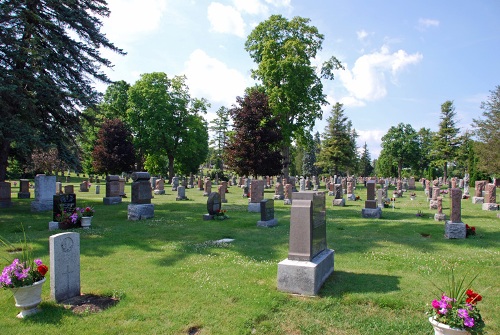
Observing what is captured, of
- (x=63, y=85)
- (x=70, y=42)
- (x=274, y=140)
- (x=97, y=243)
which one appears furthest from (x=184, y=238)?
(x=274, y=140)

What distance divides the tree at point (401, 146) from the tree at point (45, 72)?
2085 inches

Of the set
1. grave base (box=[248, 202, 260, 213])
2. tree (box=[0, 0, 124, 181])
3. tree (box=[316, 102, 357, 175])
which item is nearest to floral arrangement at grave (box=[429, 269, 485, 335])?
grave base (box=[248, 202, 260, 213])

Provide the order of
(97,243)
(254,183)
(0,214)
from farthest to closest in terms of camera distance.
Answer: (254,183) < (0,214) < (97,243)

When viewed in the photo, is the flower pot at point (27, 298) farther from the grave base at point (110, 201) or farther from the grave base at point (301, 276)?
the grave base at point (110, 201)

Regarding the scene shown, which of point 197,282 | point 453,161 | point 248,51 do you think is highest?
point 248,51

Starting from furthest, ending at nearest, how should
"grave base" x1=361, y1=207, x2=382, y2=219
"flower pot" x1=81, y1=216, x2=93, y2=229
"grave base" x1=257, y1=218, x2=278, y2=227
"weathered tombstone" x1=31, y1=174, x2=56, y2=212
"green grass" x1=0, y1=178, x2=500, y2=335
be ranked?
"weathered tombstone" x1=31, y1=174, x2=56, y2=212 → "grave base" x1=361, y1=207, x2=382, y2=219 → "grave base" x1=257, y1=218, x2=278, y2=227 → "flower pot" x1=81, y1=216, x2=93, y2=229 → "green grass" x1=0, y1=178, x2=500, y2=335

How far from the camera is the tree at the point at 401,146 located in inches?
2435

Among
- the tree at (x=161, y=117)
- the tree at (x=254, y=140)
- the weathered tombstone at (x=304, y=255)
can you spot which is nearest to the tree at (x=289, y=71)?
the tree at (x=254, y=140)

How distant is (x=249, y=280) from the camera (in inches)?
276

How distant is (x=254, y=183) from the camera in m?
17.6

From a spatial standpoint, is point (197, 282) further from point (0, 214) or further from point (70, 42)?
point (70, 42)

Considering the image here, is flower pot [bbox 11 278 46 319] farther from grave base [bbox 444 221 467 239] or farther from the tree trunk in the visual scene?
the tree trunk

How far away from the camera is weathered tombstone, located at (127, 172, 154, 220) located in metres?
15.0

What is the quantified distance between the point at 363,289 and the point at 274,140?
89.6ft
